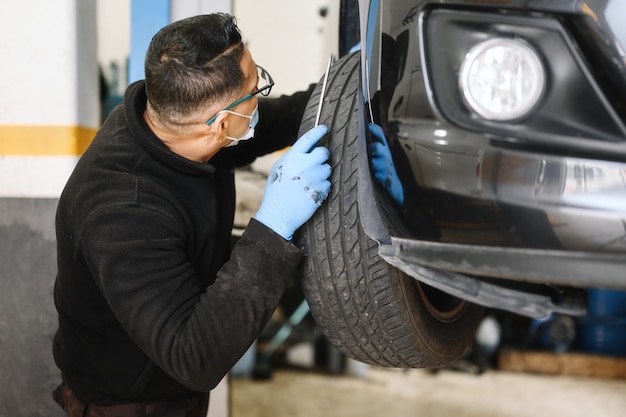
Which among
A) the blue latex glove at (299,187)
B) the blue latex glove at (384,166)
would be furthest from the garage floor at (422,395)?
the blue latex glove at (384,166)

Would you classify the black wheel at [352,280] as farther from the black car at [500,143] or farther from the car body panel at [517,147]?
the car body panel at [517,147]

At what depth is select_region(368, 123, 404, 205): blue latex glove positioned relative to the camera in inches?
44.2

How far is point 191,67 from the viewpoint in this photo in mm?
1458

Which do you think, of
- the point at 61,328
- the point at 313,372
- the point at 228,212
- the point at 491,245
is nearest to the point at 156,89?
the point at 228,212

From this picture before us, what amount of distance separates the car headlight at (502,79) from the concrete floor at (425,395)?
2.22 m

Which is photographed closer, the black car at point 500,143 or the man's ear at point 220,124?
the black car at point 500,143

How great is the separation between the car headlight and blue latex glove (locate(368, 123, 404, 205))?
0.18m

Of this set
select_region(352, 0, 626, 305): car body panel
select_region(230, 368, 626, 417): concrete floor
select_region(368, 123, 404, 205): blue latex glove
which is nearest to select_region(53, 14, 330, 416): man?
select_region(368, 123, 404, 205): blue latex glove

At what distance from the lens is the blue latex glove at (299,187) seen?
54.3 inches

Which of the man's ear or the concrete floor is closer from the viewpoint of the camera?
the man's ear

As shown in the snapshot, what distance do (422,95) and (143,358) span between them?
100cm

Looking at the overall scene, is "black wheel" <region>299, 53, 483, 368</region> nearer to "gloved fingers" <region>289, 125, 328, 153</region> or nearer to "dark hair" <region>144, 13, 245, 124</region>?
"gloved fingers" <region>289, 125, 328, 153</region>

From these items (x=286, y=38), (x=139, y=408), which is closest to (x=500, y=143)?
(x=139, y=408)

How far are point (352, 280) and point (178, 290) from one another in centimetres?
37
